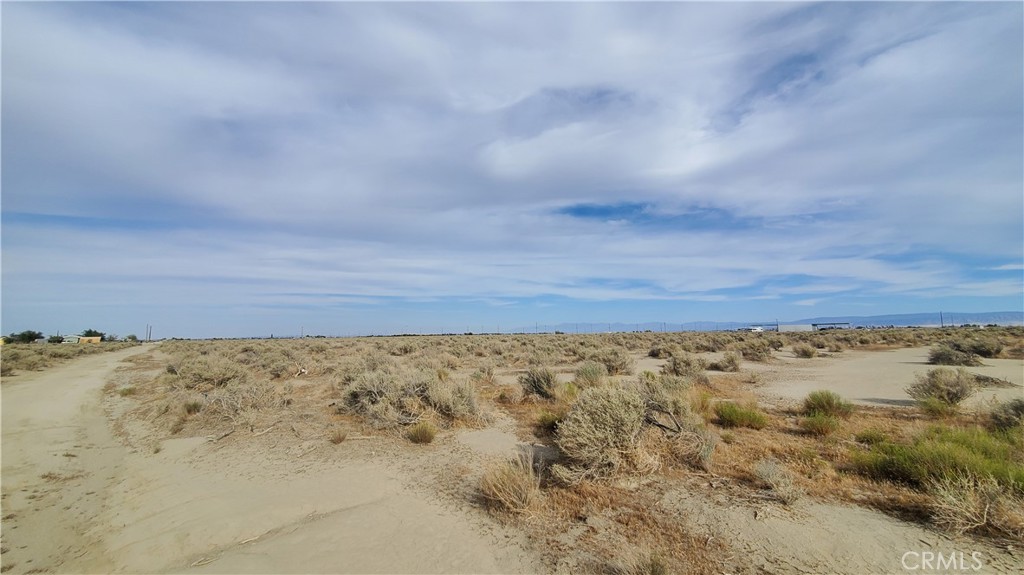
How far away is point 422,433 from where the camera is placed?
29.9 feet

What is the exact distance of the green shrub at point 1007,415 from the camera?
786 cm

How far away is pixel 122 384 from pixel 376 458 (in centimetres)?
1989

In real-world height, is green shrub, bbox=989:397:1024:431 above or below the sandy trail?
above

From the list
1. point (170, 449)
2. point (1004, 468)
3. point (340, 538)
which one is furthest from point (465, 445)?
point (1004, 468)

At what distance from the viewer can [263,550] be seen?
518 centimetres

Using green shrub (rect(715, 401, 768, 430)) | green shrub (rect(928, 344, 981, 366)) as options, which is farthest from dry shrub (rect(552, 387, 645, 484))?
green shrub (rect(928, 344, 981, 366))

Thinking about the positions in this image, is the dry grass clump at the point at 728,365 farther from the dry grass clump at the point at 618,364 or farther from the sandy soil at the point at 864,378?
the dry grass clump at the point at 618,364

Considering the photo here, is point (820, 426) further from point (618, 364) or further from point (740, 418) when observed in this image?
point (618, 364)

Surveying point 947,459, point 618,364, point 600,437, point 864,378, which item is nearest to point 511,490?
point 600,437

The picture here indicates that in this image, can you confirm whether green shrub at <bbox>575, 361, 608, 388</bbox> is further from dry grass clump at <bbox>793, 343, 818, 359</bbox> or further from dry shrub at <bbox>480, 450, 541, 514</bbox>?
dry grass clump at <bbox>793, 343, 818, 359</bbox>

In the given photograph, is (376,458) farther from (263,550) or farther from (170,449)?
(170,449)

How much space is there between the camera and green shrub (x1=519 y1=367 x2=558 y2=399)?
12953 mm

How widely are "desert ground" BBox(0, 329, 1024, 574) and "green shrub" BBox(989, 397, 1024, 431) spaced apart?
52cm

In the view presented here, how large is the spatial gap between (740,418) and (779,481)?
3635mm
